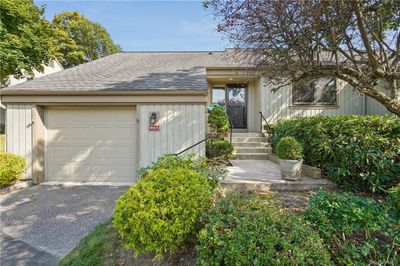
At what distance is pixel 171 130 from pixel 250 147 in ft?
10.6

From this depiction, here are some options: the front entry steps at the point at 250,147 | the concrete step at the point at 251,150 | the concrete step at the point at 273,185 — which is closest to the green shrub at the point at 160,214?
the concrete step at the point at 273,185

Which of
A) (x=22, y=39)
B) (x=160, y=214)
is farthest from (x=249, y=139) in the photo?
(x=22, y=39)

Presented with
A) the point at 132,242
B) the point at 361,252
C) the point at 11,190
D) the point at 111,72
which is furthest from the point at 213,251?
the point at 111,72

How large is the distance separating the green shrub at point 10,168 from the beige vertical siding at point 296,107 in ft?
28.3

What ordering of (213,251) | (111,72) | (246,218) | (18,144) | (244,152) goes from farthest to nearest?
(111,72) < (244,152) < (18,144) < (246,218) < (213,251)

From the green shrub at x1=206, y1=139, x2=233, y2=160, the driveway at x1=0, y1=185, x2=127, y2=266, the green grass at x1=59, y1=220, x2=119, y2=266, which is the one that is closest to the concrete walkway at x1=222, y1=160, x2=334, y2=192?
the green shrub at x1=206, y1=139, x2=233, y2=160

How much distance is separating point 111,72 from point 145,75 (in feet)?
5.03

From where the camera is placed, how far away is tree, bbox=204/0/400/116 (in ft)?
12.7

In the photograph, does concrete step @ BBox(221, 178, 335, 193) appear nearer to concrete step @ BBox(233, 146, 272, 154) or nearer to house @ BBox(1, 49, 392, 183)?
house @ BBox(1, 49, 392, 183)

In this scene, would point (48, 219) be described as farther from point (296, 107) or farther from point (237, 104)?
point (296, 107)

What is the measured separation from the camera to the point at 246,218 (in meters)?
2.37

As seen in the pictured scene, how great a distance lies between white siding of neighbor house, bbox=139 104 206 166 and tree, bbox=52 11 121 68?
25823 mm

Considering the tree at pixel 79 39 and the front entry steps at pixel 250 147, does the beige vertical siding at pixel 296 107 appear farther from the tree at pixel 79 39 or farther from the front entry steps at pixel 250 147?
the tree at pixel 79 39

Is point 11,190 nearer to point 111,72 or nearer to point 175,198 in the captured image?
point 111,72
